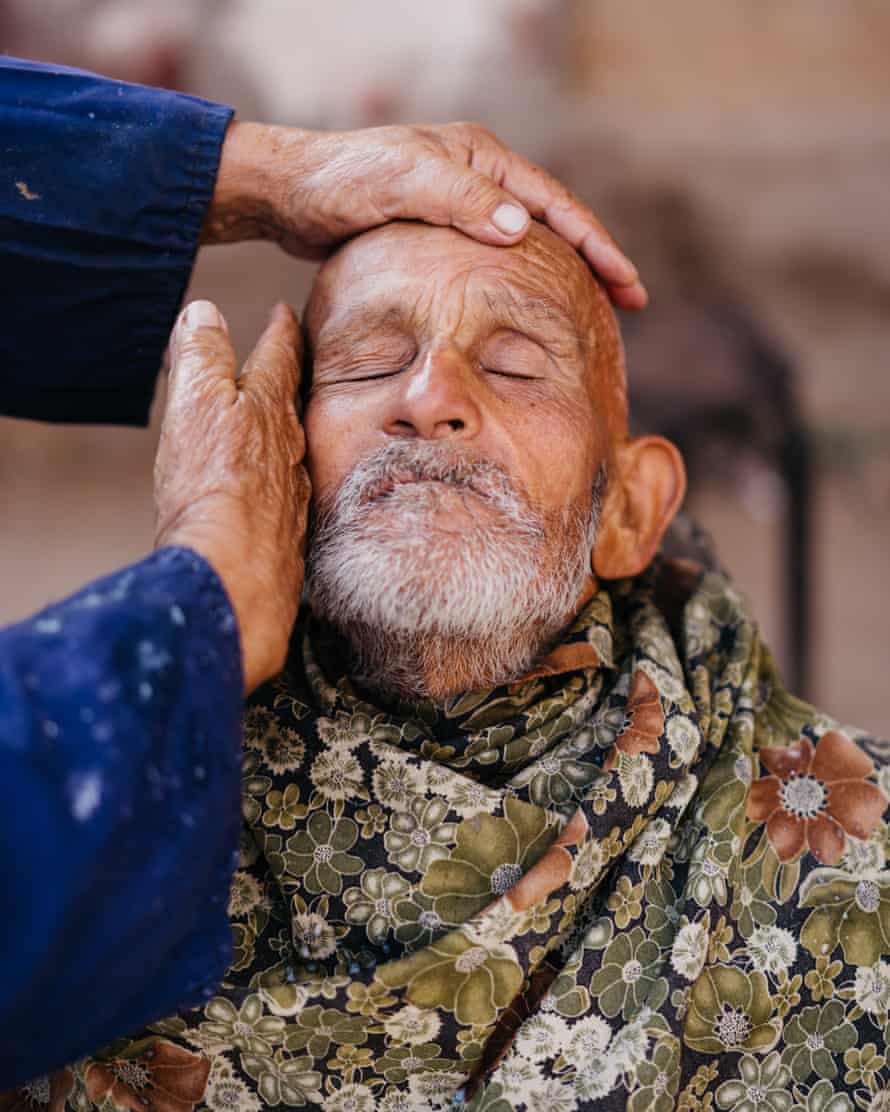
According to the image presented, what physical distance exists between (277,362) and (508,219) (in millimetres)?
397

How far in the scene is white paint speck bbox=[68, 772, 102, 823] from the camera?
0.92 meters

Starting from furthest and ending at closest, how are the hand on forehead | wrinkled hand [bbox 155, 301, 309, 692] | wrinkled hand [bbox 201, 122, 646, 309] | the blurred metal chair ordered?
1. the blurred metal chair
2. wrinkled hand [bbox 201, 122, 646, 309]
3. the hand on forehead
4. wrinkled hand [bbox 155, 301, 309, 692]

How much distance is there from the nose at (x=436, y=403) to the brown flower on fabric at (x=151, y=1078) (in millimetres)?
828

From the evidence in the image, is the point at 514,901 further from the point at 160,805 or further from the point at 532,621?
the point at 160,805

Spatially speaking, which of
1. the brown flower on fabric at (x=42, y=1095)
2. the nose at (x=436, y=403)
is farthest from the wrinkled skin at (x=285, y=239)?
the brown flower on fabric at (x=42, y=1095)

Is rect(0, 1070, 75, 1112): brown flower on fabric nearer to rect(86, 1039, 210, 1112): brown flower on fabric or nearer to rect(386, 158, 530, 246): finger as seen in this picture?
rect(86, 1039, 210, 1112): brown flower on fabric

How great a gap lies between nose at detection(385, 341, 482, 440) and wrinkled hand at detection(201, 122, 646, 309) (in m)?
0.24

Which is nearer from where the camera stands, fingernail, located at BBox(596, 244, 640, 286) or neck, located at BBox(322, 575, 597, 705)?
neck, located at BBox(322, 575, 597, 705)

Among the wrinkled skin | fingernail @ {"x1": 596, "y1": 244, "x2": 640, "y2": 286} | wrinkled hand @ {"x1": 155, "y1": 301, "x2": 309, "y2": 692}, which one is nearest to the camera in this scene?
wrinkled hand @ {"x1": 155, "y1": 301, "x2": 309, "y2": 692}

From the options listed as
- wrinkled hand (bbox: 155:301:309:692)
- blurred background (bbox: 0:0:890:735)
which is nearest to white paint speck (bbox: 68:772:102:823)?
wrinkled hand (bbox: 155:301:309:692)

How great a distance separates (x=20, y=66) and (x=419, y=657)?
3.41 feet

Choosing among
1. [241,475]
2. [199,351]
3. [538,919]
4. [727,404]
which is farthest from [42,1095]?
[727,404]

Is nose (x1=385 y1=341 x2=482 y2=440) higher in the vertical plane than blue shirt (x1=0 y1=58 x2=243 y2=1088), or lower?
higher

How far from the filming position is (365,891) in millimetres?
1403
